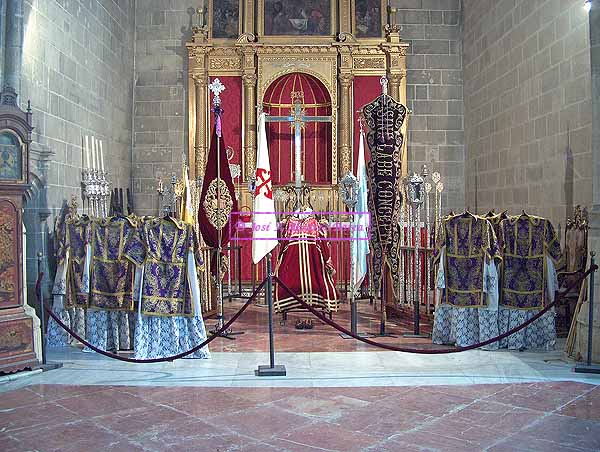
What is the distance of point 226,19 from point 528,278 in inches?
339

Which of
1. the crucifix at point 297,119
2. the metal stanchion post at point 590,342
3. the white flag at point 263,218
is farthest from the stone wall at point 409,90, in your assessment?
the metal stanchion post at point 590,342

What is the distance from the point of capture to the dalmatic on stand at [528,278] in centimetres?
679

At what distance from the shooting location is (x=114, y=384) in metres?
5.55

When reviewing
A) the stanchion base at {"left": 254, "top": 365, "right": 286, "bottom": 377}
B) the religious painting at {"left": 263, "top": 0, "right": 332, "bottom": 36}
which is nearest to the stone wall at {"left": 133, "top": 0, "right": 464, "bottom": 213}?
the religious painting at {"left": 263, "top": 0, "right": 332, "bottom": 36}

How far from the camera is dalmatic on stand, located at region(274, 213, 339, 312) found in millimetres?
8383

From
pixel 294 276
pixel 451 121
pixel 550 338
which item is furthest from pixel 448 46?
pixel 550 338

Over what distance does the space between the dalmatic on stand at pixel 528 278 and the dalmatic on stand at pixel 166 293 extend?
3352mm

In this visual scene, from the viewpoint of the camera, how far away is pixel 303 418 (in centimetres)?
457

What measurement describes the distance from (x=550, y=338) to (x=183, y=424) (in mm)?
4289

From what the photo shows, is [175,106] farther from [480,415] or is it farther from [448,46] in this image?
[480,415]

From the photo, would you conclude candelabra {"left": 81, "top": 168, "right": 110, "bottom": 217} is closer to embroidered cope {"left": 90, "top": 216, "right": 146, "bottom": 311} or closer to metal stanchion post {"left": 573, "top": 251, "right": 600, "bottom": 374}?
embroidered cope {"left": 90, "top": 216, "right": 146, "bottom": 311}

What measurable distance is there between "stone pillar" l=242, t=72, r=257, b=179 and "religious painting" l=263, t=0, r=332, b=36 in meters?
1.08

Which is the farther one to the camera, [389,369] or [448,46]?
[448,46]

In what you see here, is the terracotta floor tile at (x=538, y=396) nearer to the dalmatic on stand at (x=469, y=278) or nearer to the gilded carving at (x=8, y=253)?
the dalmatic on stand at (x=469, y=278)
